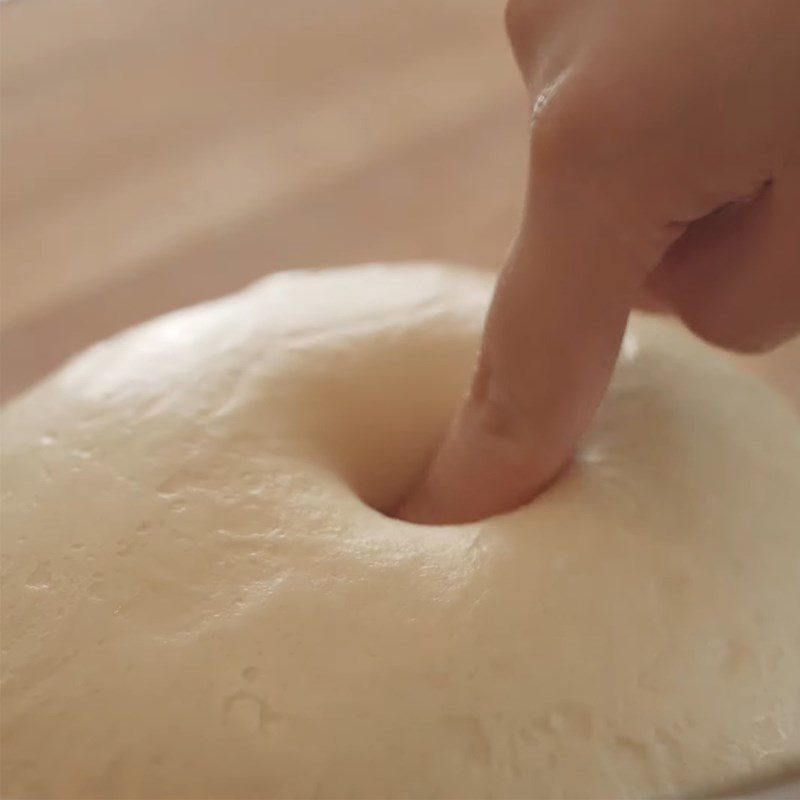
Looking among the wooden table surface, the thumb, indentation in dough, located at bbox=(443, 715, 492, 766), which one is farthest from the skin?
the wooden table surface

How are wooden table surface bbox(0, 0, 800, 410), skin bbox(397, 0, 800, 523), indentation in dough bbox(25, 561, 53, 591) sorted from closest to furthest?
1. skin bbox(397, 0, 800, 523)
2. indentation in dough bbox(25, 561, 53, 591)
3. wooden table surface bbox(0, 0, 800, 410)

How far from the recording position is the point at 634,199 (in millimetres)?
412

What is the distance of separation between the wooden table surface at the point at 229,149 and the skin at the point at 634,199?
330 mm

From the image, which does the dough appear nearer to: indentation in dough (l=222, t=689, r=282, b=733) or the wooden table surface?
indentation in dough (l=222, t=689, r=282, b=733)

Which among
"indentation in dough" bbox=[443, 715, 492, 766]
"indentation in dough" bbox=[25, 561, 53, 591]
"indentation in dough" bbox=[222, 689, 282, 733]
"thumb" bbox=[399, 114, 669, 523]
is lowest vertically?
"indentation in dough" bbox=[443, 715, 492, 766]

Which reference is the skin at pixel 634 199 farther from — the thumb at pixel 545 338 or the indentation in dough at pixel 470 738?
the indentation in dough at pixel 470 738

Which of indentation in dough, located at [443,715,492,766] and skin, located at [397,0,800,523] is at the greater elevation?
skin, located at [397,0,800,523]

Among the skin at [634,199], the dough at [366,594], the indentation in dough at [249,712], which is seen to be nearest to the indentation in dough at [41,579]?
the dough at [366,594]

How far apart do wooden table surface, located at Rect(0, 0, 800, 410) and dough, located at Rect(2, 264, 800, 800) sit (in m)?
0.26

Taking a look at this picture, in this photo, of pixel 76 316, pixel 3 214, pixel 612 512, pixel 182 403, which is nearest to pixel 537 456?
pixel 612 512

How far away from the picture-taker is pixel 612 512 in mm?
534

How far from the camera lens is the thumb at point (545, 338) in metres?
0.43

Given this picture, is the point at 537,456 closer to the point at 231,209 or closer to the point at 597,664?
the point at 597,664

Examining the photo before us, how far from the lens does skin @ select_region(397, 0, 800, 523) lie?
368 millimetres
